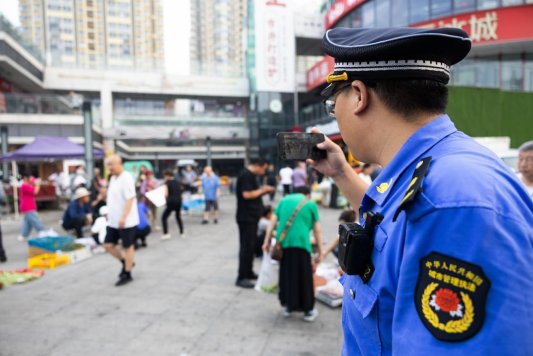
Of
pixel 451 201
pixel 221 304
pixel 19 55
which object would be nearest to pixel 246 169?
pixel 221 304

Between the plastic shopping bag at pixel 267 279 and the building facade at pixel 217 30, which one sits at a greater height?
the building facade at pixel 217 30

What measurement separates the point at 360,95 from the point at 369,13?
21.4 meters

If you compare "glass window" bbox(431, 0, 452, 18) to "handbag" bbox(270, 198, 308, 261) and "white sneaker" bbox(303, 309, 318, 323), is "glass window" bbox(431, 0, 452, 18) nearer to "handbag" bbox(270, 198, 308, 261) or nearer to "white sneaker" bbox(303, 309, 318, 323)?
"handbag" bbox(270, 198, 308, 261)

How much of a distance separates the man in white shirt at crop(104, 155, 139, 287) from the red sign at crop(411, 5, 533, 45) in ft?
50.9

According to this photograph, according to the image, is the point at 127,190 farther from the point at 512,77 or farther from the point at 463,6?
the point at 463,6

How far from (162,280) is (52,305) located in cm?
157

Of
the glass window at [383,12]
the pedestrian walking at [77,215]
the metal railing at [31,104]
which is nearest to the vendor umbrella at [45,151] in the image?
the pedestrian walking at [77,215]

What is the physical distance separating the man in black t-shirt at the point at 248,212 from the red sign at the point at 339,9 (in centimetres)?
1830

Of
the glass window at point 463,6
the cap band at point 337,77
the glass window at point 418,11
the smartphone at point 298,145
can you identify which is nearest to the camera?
the cap band at point 337,77

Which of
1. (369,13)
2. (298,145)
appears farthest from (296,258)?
(369,13)

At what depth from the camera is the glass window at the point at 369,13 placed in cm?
1934

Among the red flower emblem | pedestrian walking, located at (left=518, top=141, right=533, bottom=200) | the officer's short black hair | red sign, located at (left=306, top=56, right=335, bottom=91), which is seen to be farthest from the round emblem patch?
red sign, located at (left=306, top=56, right=335, bottom=91)

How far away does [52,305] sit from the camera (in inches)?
188

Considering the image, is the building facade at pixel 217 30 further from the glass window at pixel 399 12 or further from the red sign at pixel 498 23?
the red sign at pixel 498 23
